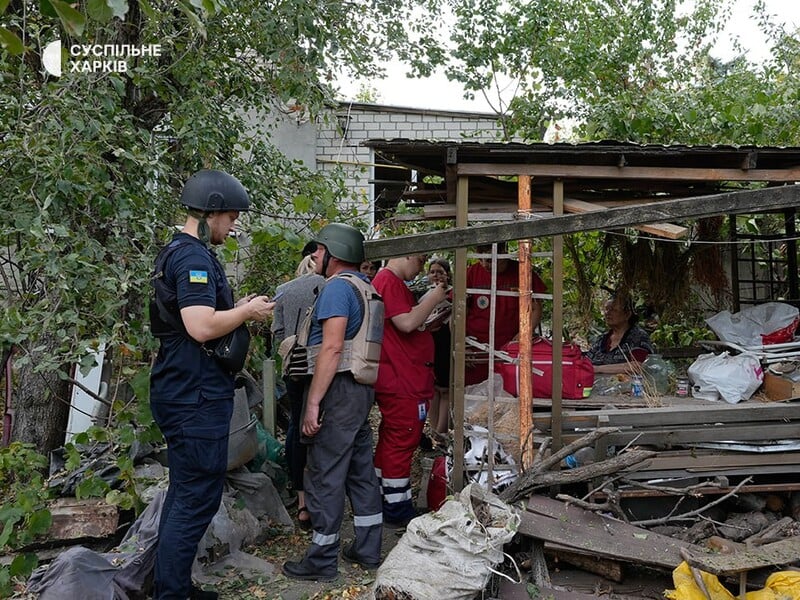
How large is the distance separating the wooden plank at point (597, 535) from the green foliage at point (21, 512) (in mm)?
2737

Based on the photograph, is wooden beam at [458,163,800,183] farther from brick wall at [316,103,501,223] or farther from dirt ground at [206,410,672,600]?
brick wall at [316,103,501,223]

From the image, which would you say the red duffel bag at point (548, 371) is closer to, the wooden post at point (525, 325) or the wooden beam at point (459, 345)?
the wooden post at point (525, 325)

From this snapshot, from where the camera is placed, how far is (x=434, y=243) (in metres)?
3.47

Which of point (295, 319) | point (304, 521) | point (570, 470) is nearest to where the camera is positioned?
point (570, 470)

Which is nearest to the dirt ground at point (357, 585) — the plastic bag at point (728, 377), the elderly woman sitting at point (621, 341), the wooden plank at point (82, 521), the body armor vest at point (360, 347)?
the wooden plank at point (82, 521)

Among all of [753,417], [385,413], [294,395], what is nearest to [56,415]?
[294,395]

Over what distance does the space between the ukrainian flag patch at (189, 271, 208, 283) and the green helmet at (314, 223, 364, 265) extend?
3.66ft

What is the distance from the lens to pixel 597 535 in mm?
4156

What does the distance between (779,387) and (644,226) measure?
6.55 ft

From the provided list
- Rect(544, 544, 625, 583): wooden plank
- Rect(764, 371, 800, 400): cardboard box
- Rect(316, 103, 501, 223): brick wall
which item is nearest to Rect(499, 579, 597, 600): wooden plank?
Rect(544, 544, 625, 583): wooden plank

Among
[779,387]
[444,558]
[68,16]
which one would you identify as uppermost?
[68,16]

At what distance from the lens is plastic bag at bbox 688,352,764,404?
5.21m

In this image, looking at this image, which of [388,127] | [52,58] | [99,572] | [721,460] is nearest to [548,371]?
[721,460]

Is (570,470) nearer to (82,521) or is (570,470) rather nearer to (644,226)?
(644,226)
